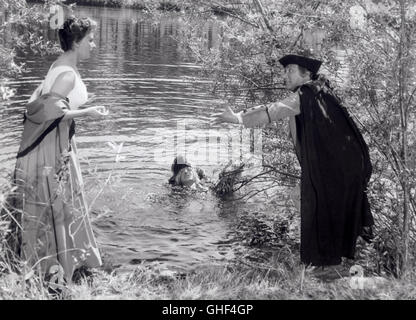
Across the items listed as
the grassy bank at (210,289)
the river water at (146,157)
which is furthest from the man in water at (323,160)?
the river water at (146,157)

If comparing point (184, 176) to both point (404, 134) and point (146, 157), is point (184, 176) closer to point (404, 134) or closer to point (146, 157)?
point (146, 157)

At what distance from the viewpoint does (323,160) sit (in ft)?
18.7

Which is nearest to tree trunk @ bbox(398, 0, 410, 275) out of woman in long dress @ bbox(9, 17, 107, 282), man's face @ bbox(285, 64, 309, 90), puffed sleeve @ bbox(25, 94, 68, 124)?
man's face @ bbox(285, 64, 309, 90)

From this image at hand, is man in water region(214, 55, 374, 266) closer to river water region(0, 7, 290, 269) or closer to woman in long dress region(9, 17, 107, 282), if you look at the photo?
woman in long dress region(9, 17, 107, 282)

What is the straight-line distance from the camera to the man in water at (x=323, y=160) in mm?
5652

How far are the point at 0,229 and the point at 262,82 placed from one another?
454cm

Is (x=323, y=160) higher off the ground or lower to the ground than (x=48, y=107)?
lower

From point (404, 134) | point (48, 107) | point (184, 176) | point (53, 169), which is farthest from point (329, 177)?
point (184, 176)

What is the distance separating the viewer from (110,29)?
38844 mm

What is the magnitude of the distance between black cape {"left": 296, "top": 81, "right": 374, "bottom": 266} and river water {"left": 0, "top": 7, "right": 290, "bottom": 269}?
1.97 metres

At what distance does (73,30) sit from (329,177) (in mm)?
2986

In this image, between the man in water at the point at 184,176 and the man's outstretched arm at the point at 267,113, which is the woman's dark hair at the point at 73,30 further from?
the man in water at the point at 184,176

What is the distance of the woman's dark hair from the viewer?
205 inches

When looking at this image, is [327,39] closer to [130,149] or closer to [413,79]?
[413,79]
